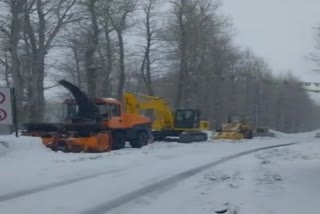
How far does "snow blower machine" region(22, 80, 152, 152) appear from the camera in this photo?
91.7 feet

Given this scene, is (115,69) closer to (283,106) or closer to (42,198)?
(42,198)

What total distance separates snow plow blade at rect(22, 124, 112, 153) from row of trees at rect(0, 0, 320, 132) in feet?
36.2

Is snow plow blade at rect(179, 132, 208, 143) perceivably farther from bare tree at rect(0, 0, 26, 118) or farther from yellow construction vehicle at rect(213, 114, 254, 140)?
bare tree at rect(0, 0, 26, 118)

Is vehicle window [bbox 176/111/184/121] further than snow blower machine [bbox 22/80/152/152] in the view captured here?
Yes

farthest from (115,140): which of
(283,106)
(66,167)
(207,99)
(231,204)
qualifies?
(283,106)

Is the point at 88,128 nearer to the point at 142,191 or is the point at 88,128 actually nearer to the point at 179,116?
the point at 179,116

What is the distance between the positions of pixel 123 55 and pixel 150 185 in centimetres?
4372

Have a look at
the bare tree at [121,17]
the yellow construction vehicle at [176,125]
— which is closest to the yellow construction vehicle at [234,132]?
the yellow construction vehicle at [176,125]

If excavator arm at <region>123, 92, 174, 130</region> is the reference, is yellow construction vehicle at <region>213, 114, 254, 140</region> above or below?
below

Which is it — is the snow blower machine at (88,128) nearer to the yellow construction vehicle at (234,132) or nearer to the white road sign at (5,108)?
the white road sign at (5,108)

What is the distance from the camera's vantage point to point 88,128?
28.8 m

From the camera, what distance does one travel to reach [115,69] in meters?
61.4

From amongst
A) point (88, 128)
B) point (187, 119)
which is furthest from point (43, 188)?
point (187, 119)

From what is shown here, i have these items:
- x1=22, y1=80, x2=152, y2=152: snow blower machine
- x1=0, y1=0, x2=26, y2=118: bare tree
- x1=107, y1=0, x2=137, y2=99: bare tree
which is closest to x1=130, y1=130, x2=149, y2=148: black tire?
x1=22, y1=80, x2=152, y2=152: snow blower machine
